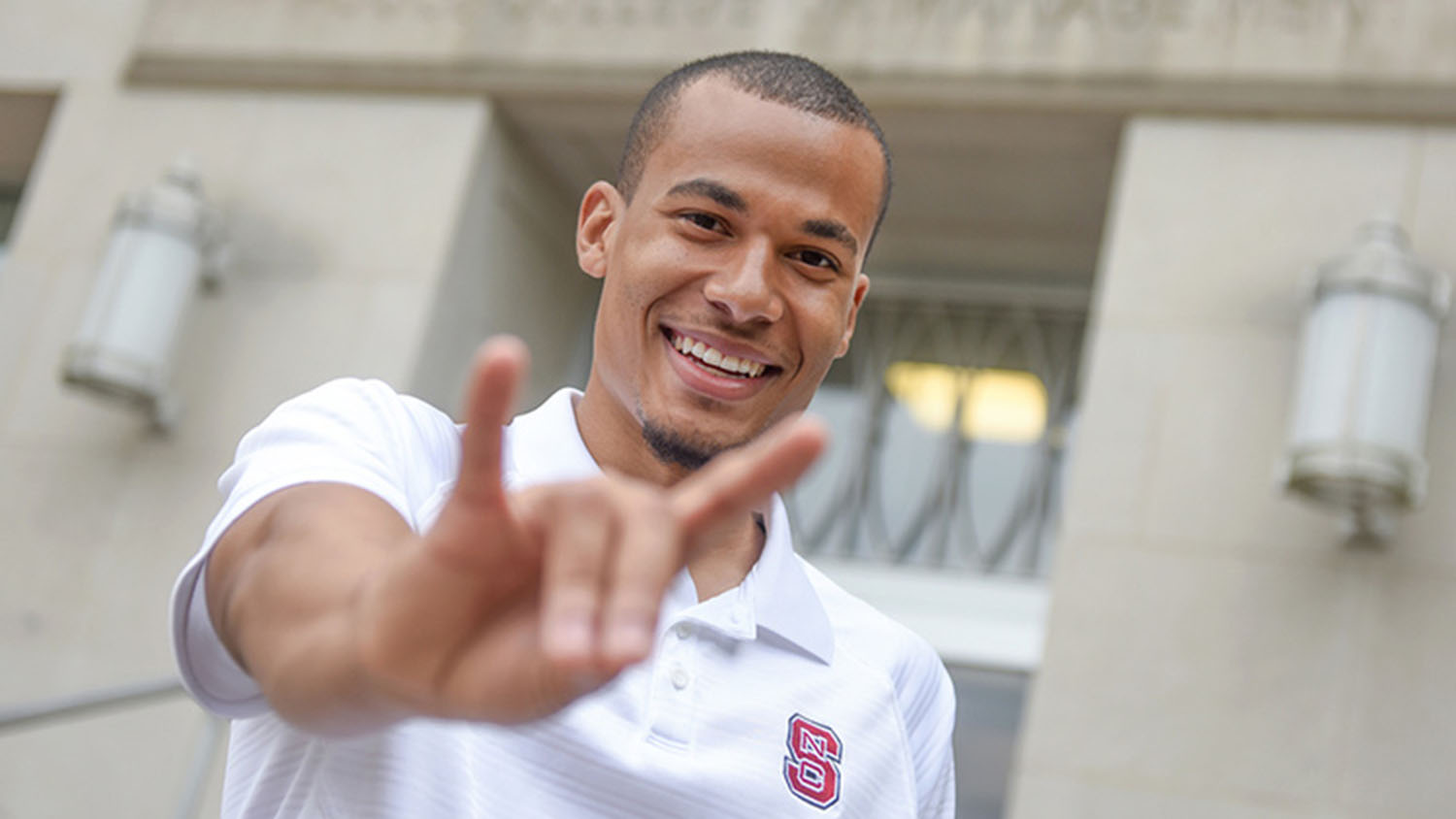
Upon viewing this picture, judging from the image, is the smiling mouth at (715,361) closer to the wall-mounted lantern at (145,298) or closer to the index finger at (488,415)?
the index finger at (488,415)

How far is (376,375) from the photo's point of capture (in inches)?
258

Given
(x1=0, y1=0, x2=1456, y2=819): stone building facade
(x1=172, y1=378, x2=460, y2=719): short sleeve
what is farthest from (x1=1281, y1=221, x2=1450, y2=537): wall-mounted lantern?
(x1=172, y1=378, x2=460, y2=719): short sleeve

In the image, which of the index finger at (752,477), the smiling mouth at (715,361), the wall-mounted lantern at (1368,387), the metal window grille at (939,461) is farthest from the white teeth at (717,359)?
the metal window grille at (939,461)

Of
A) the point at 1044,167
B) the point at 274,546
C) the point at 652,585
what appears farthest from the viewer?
the point at 1044,167

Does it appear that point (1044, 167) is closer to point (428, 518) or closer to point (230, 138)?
point (230, 138)

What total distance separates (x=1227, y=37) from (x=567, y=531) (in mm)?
5996

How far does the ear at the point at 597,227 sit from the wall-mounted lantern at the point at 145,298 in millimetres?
4930

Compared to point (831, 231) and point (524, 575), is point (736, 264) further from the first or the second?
point (524, 575)

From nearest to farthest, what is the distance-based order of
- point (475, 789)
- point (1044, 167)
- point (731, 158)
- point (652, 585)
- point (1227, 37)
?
point (652, 585) → point (475, 789) → point (731, 158) → point (1227, 37) → point (1044, 167)

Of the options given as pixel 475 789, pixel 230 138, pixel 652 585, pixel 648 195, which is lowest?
pixel 475 789

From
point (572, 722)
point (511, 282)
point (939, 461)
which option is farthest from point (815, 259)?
point (511, 282)

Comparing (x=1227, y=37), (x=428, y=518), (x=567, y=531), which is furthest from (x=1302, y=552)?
(x=567, y=531)

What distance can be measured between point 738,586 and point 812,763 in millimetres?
255

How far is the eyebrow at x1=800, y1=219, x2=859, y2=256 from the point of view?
175 centimetres
